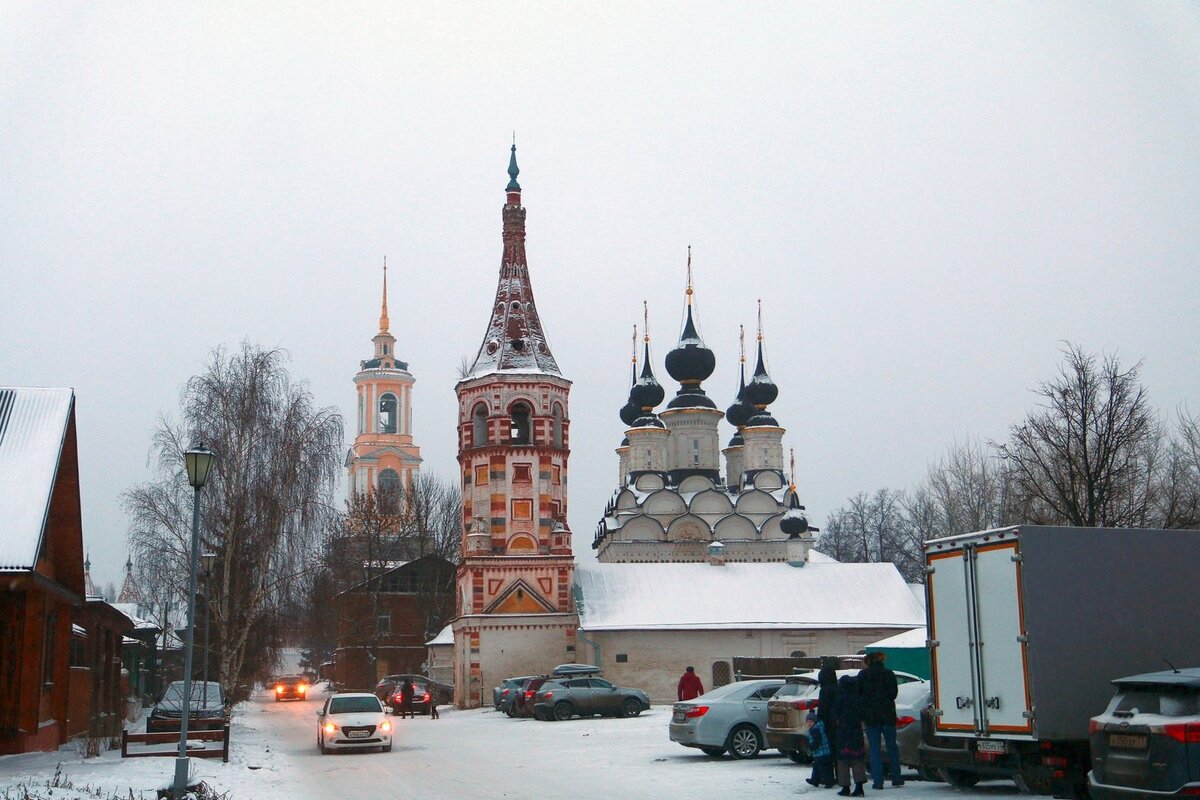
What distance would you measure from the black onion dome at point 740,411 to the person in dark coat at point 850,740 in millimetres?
59374

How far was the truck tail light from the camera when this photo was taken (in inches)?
438

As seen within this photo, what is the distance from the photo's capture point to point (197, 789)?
51.9ft

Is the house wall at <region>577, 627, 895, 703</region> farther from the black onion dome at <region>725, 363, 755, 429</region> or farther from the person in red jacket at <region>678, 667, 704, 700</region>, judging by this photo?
the black onion dome at <region>725, 363, 755, 429</region>

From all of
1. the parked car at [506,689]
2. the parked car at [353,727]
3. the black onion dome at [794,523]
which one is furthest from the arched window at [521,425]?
the black onion dome at [794,523]

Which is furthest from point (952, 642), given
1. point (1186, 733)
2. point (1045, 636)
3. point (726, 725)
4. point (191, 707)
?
point (191, 707)

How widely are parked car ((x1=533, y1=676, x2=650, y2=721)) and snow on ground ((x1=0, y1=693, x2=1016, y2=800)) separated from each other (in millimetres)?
4853

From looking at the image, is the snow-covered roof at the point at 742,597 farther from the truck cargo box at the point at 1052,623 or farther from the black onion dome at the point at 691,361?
the truck cargo box at the point at 1052,623

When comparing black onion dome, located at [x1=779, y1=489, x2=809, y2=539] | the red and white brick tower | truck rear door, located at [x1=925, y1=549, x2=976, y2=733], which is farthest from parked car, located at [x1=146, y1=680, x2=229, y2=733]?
black onion dome, located at [x1=779, y1=489, x2=809, y2=539]

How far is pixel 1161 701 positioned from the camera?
11.6 metres

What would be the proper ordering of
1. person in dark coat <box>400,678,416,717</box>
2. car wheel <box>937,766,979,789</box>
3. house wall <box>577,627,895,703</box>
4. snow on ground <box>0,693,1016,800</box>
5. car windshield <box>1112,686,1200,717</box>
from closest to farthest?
car windshield <box>1112,686,1200,717</box>
car wheel <box>937,766,979,789</box>
snow on ground <box>0,693,1016,800</box>
person in dark coat <box>400,678,416,717</box>
house wall <box>577,627,895,703</box>

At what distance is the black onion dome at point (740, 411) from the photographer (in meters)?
75.2

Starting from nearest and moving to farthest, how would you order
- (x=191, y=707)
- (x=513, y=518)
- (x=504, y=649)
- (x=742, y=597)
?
(x=191, y=707), (x=504, y=649), (x=513, y=518), (x=742, y=597)

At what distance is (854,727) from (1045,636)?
2.75 metres

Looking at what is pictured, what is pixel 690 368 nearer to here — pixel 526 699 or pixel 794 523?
pixel 794 523
